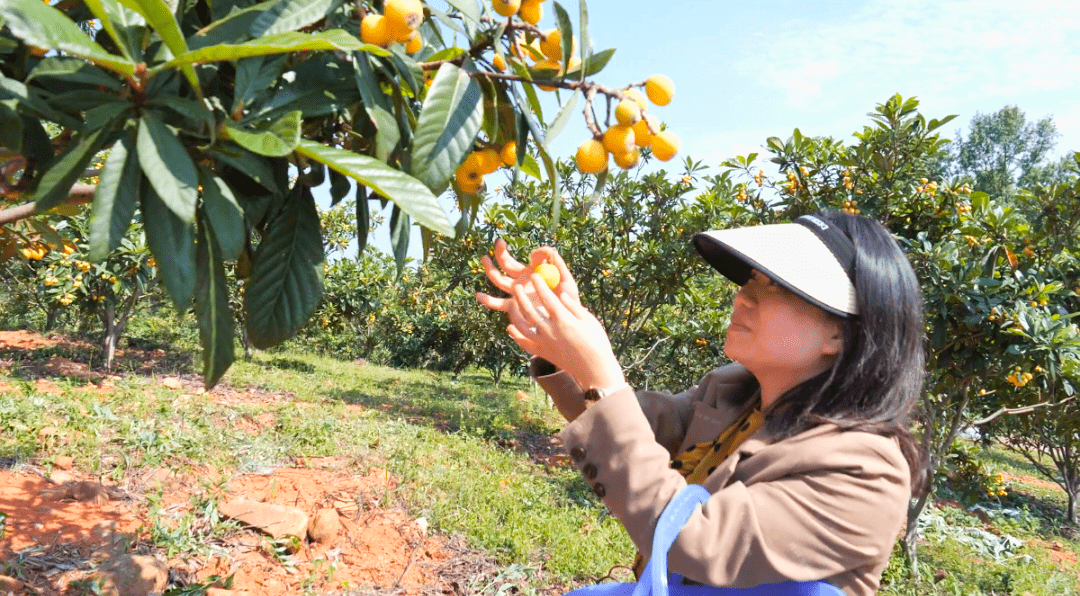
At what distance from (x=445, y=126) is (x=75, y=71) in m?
0.38

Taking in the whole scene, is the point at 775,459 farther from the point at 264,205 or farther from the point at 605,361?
the point at 264,205

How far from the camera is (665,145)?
3.26ft

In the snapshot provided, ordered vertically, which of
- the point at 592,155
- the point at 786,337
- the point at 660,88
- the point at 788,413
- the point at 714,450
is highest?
the point at 660,88

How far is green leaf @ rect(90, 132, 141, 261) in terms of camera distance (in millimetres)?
655

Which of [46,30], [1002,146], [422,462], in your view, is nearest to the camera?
[46,30]

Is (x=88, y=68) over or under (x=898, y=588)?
over

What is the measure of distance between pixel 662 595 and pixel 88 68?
0.86 meters

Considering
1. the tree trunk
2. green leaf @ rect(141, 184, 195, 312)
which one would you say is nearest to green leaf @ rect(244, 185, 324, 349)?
green leaf @ rect(141, 184, 195, 312)

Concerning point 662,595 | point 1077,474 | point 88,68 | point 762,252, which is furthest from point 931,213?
point 1077,474

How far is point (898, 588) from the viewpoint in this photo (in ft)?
13.5

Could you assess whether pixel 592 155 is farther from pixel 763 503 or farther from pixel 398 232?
pixel 763 503

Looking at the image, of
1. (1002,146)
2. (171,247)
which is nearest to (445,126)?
(171,247)

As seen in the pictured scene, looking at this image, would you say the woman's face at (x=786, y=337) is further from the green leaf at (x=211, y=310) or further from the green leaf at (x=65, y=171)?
the green leaf at (x=65, y=171)

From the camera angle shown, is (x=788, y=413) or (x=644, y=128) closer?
(x=644, y=128)
